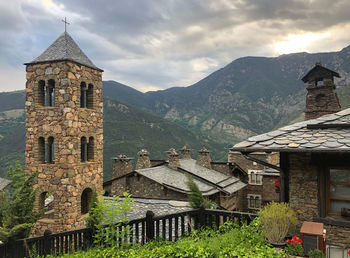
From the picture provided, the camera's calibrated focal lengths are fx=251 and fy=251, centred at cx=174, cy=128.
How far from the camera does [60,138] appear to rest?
464 inches

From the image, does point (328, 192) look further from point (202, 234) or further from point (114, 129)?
point (114, 129)

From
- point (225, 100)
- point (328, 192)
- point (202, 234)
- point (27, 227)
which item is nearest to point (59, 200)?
point (27, 227)

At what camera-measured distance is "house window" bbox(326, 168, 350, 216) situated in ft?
21.5

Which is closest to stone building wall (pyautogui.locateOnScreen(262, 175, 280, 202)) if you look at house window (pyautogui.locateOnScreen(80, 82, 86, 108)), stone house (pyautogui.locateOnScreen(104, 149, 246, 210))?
stone house (pyautogui.locateOnScreen(104, 149, 246, 210))

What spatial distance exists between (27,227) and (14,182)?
1007 cm

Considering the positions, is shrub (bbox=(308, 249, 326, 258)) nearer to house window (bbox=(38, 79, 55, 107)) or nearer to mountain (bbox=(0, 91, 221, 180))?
house window (bbox=(38, 79, 55, 107))

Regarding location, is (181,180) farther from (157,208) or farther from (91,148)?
(91,148)

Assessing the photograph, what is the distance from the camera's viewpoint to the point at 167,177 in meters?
19.1

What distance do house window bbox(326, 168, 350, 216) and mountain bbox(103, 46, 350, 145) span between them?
85340mm

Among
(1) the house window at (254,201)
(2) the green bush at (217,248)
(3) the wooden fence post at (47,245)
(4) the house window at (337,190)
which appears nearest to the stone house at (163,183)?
(1) the house window at (254,201)

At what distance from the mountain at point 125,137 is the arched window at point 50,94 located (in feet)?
88.0

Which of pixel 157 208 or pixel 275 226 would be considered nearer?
pixel 275 226

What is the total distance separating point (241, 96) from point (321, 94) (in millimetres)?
118138

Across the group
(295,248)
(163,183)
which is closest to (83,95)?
(163,183)
